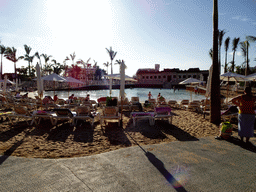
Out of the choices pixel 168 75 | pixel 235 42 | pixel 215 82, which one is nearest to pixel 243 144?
pixel 215 82

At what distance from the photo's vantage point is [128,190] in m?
2.53

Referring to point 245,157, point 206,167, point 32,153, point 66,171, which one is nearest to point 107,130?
point 32,153

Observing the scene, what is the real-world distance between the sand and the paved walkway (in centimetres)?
58

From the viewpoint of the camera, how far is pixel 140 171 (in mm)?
3100

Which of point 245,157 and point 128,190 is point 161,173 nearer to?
point 128,190

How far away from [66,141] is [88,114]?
224 cm

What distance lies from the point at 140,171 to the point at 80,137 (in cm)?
295

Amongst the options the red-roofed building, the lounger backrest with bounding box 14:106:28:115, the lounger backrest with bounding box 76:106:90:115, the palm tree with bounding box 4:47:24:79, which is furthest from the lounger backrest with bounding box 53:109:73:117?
the red-roofed building

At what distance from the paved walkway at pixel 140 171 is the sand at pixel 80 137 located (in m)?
0.58

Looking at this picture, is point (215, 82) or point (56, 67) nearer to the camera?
point (215, 82)

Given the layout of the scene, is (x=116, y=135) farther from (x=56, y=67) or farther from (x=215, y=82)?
(x=56, y=67)

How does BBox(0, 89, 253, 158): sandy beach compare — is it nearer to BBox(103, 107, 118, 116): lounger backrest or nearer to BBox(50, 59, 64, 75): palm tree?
BBox(103, 107, 118, 116): lounger backrest

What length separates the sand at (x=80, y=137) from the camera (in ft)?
13.9

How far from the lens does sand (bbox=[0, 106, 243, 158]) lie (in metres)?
4.22
